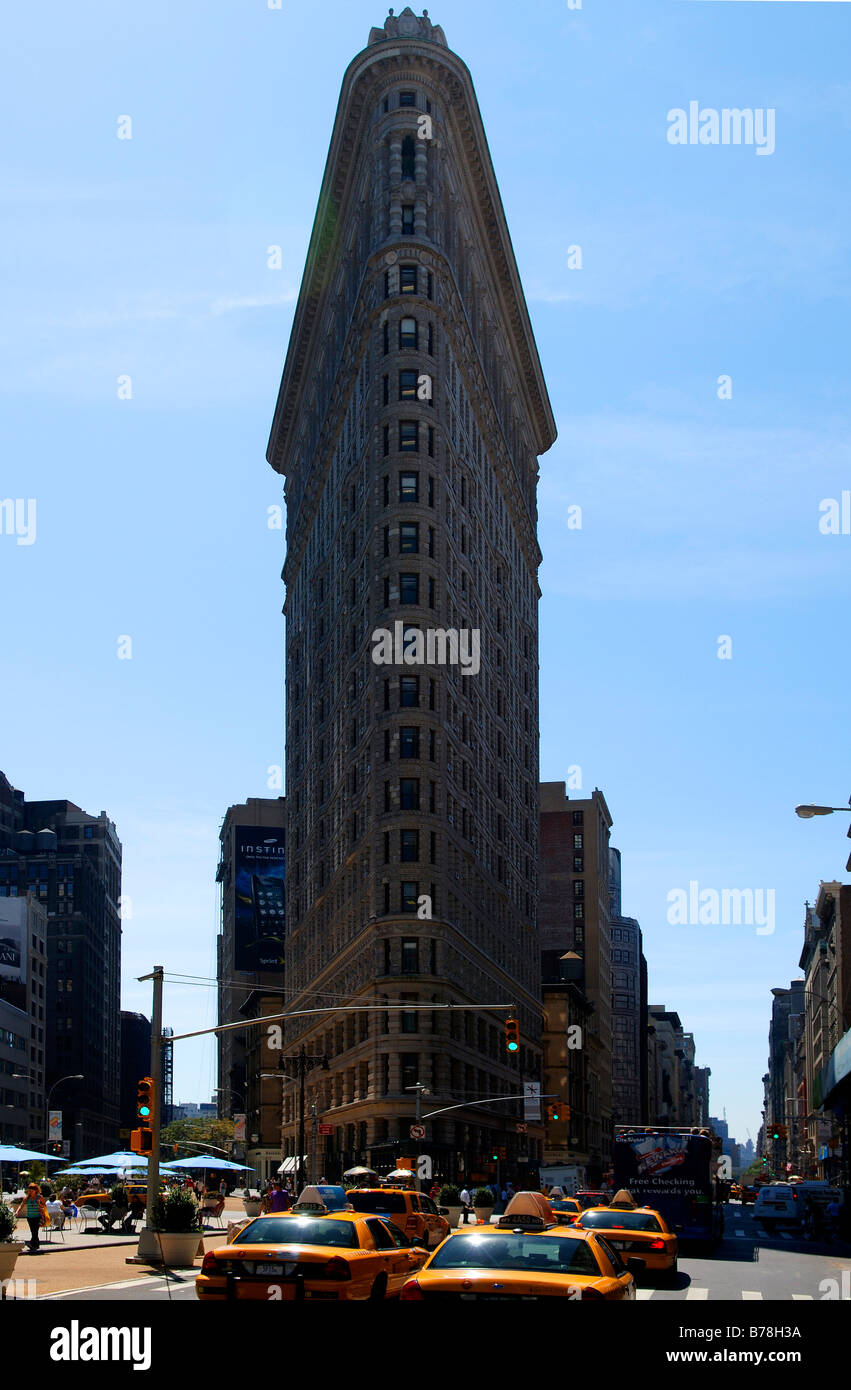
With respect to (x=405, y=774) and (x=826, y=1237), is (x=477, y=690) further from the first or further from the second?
(x=826, y=1237)

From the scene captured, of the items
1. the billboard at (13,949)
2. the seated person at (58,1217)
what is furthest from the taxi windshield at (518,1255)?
the billboard at (13,949)

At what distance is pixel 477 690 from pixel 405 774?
15361 millimetres

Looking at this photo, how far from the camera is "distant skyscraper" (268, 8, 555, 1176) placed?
7931 centimetres

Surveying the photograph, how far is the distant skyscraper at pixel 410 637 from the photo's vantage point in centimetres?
7931

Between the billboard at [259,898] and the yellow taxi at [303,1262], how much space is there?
157m

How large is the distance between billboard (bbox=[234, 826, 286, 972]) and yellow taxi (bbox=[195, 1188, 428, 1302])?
15743 centimetres

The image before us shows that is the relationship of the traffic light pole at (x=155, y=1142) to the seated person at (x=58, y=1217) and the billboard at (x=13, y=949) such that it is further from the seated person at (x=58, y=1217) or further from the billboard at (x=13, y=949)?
the billboard at (x=13, y=949)

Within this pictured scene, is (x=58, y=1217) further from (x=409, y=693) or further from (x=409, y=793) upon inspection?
(x=409, y=693)

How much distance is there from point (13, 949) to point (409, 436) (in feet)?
318

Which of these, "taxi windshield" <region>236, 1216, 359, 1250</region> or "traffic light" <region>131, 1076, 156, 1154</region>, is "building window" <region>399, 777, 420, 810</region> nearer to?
"traffic light" <region>131, 1076, 156, 1154</region>

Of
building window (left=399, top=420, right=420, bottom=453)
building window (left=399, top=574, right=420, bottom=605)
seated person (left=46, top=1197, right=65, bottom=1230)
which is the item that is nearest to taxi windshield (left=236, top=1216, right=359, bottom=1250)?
seated person (left=46, top=1197, right=65, bottom=1230)

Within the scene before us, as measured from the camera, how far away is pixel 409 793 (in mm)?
79875
